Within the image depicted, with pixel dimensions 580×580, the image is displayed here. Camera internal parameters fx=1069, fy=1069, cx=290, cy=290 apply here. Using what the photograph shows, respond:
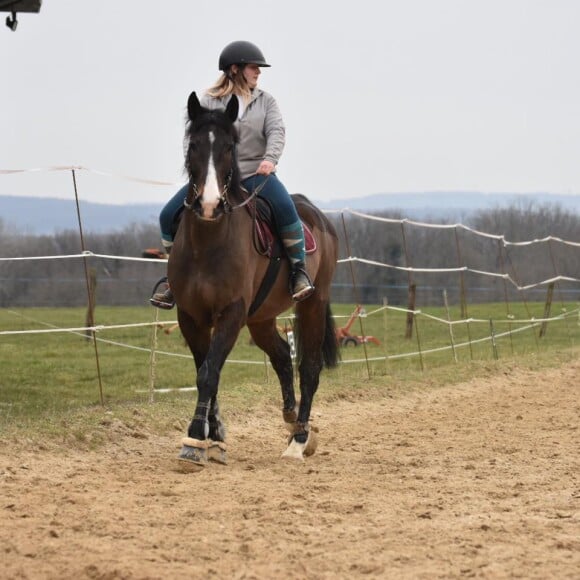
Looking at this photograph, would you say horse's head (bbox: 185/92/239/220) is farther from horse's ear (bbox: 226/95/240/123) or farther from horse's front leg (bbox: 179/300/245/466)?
horse's front leg (bbox: 179/300/245/466)

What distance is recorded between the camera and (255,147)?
7602mm

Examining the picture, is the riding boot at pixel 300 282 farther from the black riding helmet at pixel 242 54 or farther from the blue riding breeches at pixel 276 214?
the black riding helmet at pixel 242 54

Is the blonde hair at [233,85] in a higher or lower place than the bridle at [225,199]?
higher

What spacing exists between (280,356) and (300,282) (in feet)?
3.40

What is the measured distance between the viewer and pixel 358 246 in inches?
1371

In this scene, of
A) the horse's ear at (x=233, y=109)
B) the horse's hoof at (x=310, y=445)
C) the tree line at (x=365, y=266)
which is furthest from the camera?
the tree line at (x=365, y=266)

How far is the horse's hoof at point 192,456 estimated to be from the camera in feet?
21.9

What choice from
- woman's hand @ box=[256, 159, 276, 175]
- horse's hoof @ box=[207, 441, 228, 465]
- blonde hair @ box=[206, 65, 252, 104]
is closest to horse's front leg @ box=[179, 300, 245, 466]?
horse's hoof @ box=[207, 441, 228, 465]

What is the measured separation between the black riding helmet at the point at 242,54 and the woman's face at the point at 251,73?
0.20 feet

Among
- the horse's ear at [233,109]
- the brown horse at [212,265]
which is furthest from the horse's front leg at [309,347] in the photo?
the horse's ear at [233,109]

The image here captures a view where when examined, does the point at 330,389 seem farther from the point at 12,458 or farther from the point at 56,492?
the point at 56,492

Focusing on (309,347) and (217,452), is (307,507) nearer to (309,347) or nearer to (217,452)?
(217,452)

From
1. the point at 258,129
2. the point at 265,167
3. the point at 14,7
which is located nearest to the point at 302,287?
the point at 265,167

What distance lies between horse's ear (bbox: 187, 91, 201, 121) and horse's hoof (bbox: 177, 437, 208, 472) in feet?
6.78
